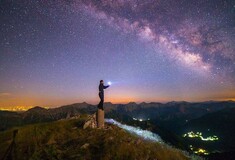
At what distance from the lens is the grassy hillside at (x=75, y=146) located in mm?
14438

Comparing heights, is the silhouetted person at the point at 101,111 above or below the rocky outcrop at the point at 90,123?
above

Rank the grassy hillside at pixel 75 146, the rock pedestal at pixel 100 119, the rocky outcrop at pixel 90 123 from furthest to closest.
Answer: the rock pedestal at pixel 100 119, the rocky outcrop at pixel 90 123, the grassy hillside at pixel 75 146

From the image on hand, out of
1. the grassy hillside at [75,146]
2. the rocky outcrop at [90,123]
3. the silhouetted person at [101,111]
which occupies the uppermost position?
the silhouetted person at [101,111]

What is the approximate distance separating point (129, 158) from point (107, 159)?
1.35 meters

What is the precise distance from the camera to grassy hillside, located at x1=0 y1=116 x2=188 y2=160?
14.4 m

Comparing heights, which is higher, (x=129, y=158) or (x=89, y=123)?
(x=89, y=123)

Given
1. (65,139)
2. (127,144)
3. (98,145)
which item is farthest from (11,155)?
(127,144)

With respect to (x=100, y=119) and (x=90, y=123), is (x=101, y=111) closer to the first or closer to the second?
(x=100, y=119)

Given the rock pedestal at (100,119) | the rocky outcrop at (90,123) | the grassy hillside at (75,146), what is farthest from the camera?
the rock pedestal at (100,119)

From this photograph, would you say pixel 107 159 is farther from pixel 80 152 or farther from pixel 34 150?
pixel 34 150

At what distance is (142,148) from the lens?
15445 mm

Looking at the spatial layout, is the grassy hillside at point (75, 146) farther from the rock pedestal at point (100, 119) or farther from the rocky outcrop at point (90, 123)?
the rock pedestal at point (100, 119)

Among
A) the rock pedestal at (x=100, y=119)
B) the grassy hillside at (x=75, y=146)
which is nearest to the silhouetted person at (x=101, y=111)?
the rock pedestal at (x=100, y=119)

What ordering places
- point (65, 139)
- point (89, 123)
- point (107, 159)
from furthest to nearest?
1. point (89, 123)
2. point (65, 139)
3. point (107, 159)
